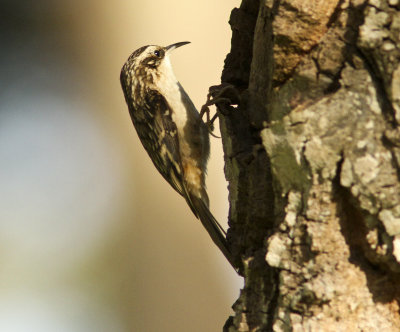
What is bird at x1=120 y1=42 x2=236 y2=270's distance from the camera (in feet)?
10.2

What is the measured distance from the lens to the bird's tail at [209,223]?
9.02ft

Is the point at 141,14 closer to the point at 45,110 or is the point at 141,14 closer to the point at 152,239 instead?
the point at 45,110

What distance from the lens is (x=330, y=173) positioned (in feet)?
4.92

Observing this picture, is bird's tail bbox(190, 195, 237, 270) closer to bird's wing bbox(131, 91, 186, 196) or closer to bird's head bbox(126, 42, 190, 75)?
bird's wing bbox(131, 91, 186, 196)

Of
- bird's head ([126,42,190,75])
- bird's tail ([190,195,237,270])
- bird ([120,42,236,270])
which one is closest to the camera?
bird's tail ([190,195,237,270])

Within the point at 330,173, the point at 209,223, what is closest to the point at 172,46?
the point at 209,223

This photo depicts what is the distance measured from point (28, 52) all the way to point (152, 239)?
1530 millimetres

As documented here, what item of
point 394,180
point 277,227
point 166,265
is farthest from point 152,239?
point 394,180

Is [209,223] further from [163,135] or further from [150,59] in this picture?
[150,59]

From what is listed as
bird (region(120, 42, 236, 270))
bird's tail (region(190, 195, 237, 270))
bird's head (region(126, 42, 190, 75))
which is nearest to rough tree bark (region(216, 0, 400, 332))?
bird's tail (region(190, 195, 237, 270))

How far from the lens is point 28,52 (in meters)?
4.20

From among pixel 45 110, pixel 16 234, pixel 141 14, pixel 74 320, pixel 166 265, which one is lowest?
pixel 74 320

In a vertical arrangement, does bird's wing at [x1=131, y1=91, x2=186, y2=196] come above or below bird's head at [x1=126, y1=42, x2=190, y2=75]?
below

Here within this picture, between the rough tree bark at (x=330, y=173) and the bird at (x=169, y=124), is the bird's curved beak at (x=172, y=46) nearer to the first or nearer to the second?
the bird at (x=169, y=124)
